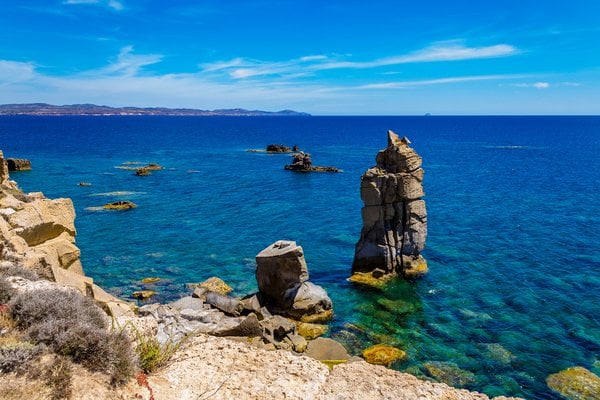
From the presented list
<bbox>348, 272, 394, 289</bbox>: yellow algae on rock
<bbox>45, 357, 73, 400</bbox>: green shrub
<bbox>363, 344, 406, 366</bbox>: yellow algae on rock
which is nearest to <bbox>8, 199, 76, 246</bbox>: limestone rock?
<bbox>45, 357, 73, 400</bbox>: green shrub

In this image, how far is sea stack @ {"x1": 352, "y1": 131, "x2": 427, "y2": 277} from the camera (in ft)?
125

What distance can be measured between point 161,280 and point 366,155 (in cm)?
9705

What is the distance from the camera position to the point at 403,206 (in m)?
39.2

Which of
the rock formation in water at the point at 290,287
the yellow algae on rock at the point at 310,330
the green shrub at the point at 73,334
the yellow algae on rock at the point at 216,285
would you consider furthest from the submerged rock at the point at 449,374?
the green shrub at the point at 73,334

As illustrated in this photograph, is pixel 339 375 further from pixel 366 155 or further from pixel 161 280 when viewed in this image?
pixel 366 155

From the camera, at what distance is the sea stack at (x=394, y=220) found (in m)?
38.2

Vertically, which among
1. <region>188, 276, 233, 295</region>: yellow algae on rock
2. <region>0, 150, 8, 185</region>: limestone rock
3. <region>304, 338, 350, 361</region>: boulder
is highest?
<region>0, 150, 8, 185</region>: limestone rock

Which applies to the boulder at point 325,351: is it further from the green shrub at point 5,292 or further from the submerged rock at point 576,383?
the green shrub at point 5,292

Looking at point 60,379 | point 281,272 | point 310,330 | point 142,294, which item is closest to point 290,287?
point 281,272

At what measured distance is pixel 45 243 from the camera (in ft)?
72.8

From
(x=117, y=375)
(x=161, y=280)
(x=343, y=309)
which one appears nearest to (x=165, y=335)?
(x=117, y=375)

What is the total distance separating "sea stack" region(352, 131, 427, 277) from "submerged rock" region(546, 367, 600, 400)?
50.2ft

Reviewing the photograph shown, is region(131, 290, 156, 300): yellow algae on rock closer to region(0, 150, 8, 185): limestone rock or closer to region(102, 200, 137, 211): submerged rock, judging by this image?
region(0, 150, 8, 185): limestone rock

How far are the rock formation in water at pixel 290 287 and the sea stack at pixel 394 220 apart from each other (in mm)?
8860
